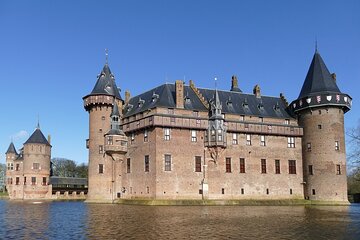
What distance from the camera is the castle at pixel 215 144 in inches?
1777

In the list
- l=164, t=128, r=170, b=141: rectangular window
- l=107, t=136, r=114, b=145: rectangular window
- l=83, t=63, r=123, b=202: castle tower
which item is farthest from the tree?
l=164, t=128, r=170, b=141: rectangular window

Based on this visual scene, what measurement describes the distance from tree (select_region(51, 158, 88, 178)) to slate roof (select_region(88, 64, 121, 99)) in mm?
56158

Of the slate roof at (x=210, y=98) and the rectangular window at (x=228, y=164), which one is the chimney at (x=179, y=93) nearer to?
the slate roof at (x=210, y=98)

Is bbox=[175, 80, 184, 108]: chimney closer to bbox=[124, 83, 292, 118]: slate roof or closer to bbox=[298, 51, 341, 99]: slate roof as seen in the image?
bbox=[124, 83, 292, 118]: slate roof

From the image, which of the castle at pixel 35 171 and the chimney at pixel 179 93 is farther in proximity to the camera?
the castle at pixel 35 171

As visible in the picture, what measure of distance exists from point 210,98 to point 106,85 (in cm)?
1257

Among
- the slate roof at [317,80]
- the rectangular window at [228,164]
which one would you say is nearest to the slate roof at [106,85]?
the rectangular window at [228,164]

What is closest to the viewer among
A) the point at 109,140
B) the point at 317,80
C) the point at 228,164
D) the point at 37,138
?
the point at 228,164

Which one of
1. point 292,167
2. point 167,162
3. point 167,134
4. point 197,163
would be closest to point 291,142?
point 292,167

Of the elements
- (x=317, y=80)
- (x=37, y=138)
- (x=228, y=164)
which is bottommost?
(x=228, y=164)

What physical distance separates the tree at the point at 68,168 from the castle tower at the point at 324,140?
222ft

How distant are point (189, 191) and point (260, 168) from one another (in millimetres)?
9266

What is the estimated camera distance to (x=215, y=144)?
45.5 metres

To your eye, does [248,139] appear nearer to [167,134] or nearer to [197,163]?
[197,163]
